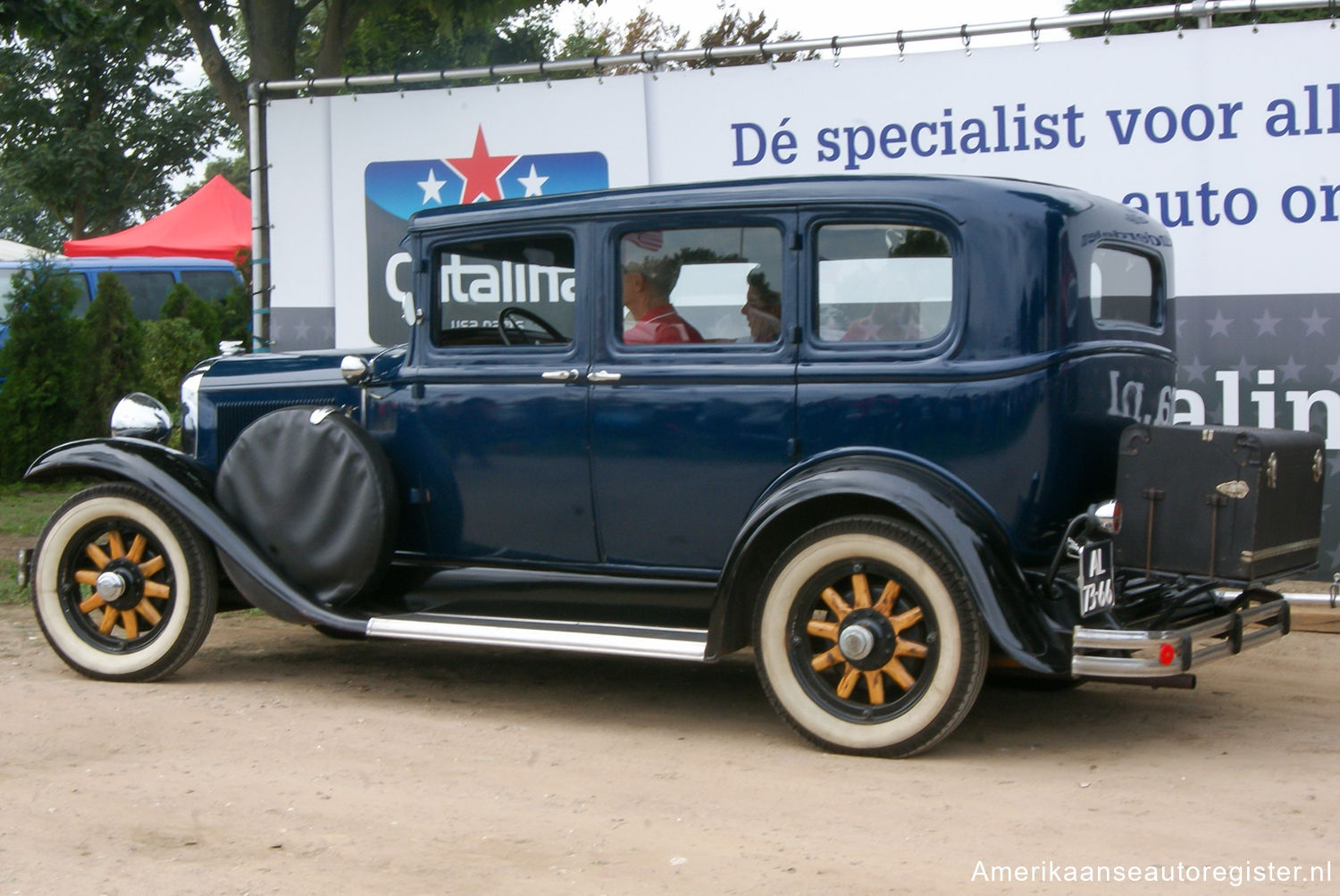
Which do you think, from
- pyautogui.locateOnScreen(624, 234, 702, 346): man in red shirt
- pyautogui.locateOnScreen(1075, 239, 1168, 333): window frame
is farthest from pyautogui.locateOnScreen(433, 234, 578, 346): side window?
pyautogui.locateOnScreen(1075, 239, 1168, 333): window frame

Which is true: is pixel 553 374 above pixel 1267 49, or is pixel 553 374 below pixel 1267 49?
below

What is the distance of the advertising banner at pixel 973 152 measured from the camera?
21.9 ft

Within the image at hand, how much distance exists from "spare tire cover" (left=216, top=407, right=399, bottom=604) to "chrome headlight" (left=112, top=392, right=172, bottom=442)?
844 millimetres

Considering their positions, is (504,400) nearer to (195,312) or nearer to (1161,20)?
(1161,20)

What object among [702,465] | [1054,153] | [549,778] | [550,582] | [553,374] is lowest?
[549,778]

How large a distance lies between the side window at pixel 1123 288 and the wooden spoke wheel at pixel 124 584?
351cm

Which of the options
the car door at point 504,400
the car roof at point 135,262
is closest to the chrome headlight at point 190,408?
the car door at point 504,400

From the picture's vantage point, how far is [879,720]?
4426 mm

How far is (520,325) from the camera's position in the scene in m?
5.32

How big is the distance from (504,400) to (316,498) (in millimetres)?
835

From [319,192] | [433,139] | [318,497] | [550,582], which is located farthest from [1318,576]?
[319,192]

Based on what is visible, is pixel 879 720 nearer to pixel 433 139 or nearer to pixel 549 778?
pixel 549 778

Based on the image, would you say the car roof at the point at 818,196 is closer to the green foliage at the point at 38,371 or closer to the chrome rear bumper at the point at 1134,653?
the chrome rear bumper at the point at 1134,653

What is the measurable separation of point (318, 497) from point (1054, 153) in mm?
4156
